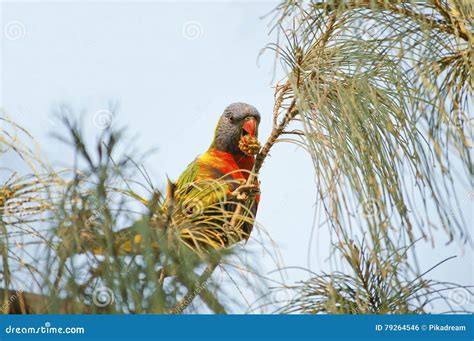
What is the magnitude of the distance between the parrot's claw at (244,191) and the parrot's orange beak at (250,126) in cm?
72

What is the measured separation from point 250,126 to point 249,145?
0.52ft

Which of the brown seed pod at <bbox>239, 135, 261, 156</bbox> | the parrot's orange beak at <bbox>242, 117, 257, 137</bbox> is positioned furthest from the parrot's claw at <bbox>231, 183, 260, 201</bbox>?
the parrot's orange beak at <bbox>242, 117, 257, 137</bbox>

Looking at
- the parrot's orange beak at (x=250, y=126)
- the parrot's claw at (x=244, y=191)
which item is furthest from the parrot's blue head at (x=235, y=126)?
the parrot's claw at (x=244, y=191)

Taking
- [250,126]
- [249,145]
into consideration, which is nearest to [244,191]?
[249,145]

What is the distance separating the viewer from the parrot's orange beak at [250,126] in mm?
2293

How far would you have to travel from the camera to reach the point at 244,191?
1561 mm

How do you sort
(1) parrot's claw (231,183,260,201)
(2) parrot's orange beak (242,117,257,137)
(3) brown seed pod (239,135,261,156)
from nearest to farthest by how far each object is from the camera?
(1) parrot's claw (231,183,260,201) → (3) brown seed pod (239,135,261,156) → (2) parrot's orange beak (242,117,257,137)

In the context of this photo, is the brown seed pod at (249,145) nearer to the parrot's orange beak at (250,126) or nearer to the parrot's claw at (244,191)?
the parrot's orange beak at (250,126)

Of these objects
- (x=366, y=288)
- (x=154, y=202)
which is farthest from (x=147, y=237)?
(x=366, y=288)

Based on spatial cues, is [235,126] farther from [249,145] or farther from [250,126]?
[249,145]

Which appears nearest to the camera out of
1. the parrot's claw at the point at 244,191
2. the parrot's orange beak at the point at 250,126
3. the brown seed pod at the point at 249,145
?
the parrot's claw at the point at 244,191

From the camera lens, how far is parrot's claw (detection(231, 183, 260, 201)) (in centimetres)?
152

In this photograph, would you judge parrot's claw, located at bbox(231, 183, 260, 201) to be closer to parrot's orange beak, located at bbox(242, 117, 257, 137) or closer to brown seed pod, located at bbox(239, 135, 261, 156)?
brown seed pod, located at bbox(239, 135, 261, 156)

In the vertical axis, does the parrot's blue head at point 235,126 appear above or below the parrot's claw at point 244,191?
above
